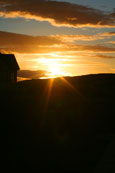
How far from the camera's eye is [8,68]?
97.2ft

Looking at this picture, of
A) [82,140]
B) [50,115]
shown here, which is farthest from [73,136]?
[50,115]

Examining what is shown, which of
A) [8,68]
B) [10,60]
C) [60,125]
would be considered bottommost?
[60,125]

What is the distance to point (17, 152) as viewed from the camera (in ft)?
19.6

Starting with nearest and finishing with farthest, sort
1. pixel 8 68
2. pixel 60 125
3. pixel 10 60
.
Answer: pixel 60 125
pixel 8 68
pixel 10 60

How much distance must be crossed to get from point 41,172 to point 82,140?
2363 millimetres

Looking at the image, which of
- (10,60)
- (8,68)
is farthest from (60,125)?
(10,60)

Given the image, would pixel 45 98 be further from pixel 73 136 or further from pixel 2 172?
pixel 2 172

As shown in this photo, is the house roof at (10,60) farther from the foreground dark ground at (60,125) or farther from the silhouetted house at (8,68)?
the foreground dark ground at (60,125)

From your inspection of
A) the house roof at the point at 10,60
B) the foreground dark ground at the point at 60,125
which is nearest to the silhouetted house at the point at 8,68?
the house roof at the point at 10,60

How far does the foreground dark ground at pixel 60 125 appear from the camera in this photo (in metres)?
5.94

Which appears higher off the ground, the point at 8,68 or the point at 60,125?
the point at 8,68

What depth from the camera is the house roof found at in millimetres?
29381

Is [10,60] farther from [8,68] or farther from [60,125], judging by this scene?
[60,125]

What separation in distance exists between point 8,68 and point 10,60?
44.4 inches
